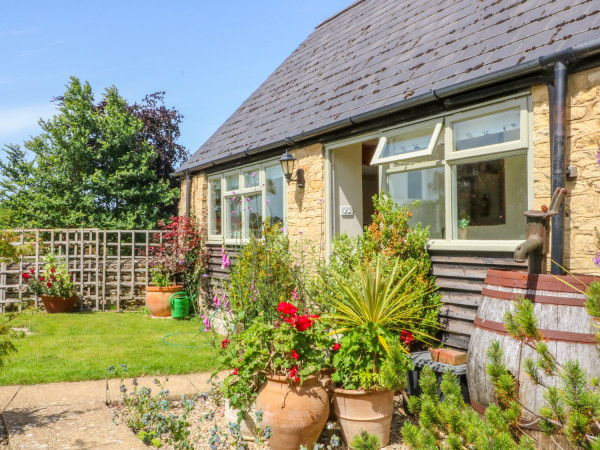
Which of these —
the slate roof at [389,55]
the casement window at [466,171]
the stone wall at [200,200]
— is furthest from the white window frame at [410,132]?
the stone wall at [200,200]

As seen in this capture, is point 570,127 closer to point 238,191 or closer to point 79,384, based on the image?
point 79,384

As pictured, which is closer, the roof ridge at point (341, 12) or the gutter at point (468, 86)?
the gutter at point (468, 86)

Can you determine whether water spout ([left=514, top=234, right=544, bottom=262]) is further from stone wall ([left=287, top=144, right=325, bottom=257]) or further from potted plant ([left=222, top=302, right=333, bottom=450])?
stone wall ([left=287, top=144, right=325, bottom=257])

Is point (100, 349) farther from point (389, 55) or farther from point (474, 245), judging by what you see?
point (389, 55)

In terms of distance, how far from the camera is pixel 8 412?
3.90 meters

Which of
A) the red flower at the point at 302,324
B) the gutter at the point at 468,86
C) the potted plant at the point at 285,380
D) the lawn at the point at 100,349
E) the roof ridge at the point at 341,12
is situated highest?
the roof ridge at the point at 341,12

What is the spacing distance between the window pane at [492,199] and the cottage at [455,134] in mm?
10

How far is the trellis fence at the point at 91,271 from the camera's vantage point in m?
10.3

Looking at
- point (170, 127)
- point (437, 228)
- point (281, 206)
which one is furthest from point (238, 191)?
point (170, 127)

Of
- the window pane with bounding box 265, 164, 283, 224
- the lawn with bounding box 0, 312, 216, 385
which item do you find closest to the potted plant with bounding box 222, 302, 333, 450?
the lawn with bounding box 0, 312, 216, 385

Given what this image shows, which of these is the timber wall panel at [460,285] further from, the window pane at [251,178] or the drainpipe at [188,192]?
the drainpipe at [188,192]

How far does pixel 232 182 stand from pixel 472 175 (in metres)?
5.44

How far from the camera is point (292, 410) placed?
317 cm

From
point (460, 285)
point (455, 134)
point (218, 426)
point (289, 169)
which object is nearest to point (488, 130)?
point (455, 134)
